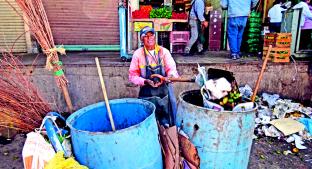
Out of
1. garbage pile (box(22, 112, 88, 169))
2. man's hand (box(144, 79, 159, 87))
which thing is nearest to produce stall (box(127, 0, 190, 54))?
man's hand (box(144, 79, 159, 87))

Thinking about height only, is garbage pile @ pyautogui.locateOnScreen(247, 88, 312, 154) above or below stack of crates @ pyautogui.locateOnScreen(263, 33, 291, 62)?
below

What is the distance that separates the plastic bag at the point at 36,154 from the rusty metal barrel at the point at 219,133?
54.9 inches

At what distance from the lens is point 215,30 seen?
8.30 metres

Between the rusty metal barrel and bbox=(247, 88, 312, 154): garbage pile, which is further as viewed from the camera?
bbox=(247, 88, 312, 154): garbage pile

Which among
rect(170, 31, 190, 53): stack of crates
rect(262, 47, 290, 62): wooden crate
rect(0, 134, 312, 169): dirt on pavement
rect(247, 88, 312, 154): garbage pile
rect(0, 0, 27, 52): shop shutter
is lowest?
rect(0, 134, 312, 169): dirt on pavement

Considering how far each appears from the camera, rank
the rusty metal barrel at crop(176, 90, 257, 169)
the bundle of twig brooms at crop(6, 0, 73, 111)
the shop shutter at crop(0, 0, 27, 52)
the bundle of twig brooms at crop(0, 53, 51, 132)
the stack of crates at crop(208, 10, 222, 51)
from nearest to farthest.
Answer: the rusty metal barrel at crop(176, 90, 257, 169) → the bundle of twig brooms at crop(6, 0, 73, 111) → the bundle of twig brooms at crop(0, 53, 51, 132) → the shop shutter at crop(0, 0, 27, 52) → the stack of crates at crop(208, 10, 222, 51)

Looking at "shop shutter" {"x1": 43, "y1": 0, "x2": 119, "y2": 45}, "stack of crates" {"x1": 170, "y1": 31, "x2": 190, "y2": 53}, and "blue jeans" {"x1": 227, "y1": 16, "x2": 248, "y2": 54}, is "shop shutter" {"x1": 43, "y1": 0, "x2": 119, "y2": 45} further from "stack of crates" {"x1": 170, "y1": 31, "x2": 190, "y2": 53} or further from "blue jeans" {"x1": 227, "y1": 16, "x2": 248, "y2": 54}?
"blue jeans" {"x1": 227, "y1": 16, "x2": 248, "y2": 54}

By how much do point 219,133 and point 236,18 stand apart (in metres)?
4.29

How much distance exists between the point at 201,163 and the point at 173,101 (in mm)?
1263

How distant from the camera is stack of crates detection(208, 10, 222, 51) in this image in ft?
26.9

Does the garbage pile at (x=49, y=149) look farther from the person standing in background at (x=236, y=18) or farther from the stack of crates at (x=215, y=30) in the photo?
the stack of crates at (x=215, y=30)

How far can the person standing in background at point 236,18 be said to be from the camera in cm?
621

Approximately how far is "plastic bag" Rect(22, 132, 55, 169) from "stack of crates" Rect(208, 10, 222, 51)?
6.73 m

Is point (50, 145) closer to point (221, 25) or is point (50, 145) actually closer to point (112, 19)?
point (112, 19)
